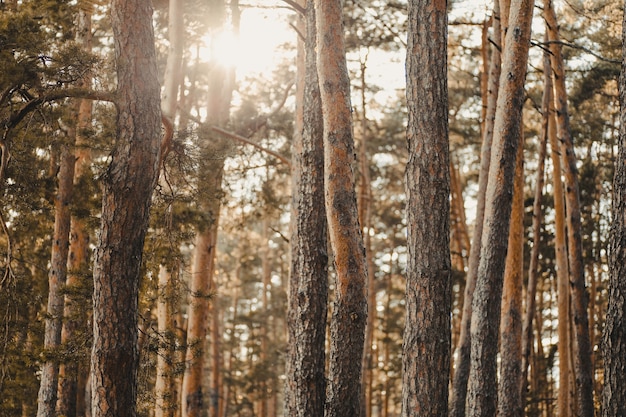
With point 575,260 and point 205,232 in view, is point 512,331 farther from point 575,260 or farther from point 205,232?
point 205,232

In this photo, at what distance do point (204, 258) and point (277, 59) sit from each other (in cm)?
623

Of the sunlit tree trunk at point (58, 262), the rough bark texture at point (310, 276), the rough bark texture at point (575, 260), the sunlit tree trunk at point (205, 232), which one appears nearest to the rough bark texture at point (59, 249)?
the sunlit tree trunk at point (58, 262)

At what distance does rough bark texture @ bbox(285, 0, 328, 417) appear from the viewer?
6.96 metres

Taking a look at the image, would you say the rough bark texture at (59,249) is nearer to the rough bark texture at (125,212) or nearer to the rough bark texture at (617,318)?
the rough bark texture at (125,212)

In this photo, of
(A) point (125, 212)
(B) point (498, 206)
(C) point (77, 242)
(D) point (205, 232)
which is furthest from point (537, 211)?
(A) point (125, 212)

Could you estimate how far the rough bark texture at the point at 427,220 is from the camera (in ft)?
18.0

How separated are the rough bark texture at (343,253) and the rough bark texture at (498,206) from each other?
1.59 metres

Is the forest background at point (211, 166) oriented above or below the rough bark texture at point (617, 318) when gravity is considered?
above

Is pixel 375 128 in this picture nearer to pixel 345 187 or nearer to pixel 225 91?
pixel 225 91

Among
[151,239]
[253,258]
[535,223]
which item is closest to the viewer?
[151,239]

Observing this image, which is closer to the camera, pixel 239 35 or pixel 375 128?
pixel 239 35

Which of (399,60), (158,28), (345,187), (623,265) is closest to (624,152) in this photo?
(623,265)

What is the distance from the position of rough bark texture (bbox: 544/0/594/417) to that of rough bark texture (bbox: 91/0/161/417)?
21.8ft

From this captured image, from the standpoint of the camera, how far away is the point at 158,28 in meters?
12.9
